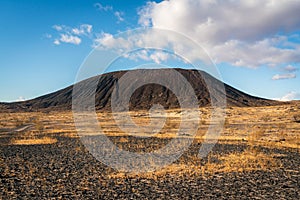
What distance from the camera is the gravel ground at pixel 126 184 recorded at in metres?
11.2

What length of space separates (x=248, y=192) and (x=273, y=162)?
6.76 metres

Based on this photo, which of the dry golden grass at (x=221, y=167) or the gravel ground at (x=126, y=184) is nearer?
the gravel ground at (x=126, y=184)

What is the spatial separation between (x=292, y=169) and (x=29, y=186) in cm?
1236

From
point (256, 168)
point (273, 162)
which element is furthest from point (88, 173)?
point (273, 162)

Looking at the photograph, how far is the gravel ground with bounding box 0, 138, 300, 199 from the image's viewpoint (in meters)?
11.2

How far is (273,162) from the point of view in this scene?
17.4 m

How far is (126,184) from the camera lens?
12.9 m

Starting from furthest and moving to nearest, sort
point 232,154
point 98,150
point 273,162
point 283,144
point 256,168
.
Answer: point 283,144 < point 98,150 < point 232,154 < point 273,162 < point 256,168

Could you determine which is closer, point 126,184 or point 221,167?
point 126,184

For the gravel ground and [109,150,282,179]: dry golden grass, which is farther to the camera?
[109,150,282,179]: dry golden grass

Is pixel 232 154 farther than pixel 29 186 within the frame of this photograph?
Yes

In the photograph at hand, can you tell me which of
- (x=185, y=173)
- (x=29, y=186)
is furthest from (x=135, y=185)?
(x=29, y=186)

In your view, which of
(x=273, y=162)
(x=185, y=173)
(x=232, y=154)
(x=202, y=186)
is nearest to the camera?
(x=202, y=186)

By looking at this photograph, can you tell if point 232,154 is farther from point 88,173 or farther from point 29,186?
point 29,186
